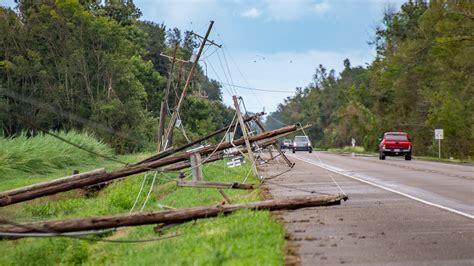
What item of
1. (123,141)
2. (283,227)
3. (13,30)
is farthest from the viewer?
(123,141)

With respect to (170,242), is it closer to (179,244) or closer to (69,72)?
(179,244)

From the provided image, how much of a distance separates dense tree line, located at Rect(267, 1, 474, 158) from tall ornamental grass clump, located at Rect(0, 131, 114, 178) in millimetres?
15428

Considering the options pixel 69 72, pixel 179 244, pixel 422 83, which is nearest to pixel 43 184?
pixel 179 244

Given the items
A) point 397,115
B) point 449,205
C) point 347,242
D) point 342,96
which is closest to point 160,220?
point 347,242

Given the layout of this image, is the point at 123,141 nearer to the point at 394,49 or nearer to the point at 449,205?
the point at 394,49

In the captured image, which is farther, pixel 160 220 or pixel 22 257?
pixel 22 257

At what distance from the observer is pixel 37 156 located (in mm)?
36531

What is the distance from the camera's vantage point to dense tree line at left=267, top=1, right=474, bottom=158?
52719mm

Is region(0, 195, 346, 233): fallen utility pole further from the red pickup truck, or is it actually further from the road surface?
the red pickup truck

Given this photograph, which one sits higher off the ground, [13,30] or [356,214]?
[13,30]

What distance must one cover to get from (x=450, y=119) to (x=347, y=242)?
46.2 meters

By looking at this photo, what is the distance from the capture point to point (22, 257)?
1519 cm

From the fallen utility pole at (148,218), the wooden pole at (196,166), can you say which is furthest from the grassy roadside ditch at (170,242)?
the wooden pole at (196,166)

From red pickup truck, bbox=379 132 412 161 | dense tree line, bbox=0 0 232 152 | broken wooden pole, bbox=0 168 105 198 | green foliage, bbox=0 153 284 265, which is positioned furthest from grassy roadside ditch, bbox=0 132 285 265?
dense tree line, bbox=0 0 232 152
